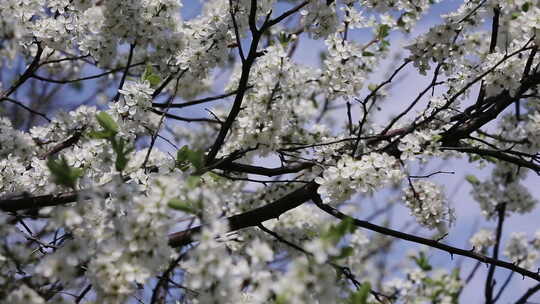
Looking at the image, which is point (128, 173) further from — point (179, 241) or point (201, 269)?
point (201, 269)

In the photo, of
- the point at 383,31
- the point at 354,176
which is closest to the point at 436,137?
the point at 354,176

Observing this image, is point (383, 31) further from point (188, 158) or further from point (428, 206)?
point (188, 158)

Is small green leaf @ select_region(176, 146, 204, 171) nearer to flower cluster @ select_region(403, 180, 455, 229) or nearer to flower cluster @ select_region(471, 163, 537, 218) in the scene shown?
flower cluster @ select_region(403, 180, 455, 229)

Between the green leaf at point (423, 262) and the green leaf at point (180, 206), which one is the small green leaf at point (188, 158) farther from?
the green leaf at point (423, 262)

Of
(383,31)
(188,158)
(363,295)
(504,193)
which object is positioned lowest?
(363,295)

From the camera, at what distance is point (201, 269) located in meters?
1.80

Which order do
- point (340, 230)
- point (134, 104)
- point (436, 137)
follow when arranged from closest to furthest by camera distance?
point (340, 230) → point (436, 137) → point (134, 104)

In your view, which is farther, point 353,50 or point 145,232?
point 353,50

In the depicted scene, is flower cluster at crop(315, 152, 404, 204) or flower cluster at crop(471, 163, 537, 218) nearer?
flower cluster at crop(315, 152, 404, 204)

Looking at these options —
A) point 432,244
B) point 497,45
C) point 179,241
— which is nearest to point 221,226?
point 179,241

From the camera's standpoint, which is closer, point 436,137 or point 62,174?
point 62,174

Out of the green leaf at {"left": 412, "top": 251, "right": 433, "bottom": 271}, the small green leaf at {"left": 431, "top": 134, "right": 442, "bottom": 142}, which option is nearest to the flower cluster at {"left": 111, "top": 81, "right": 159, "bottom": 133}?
the small green leaf at {"left": 431, "top": 134, "right": 442, "bottom": 142}

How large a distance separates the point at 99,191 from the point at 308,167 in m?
1.72

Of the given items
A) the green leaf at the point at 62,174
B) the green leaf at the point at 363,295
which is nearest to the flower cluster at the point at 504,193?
the green leaf at the point at 363,295
